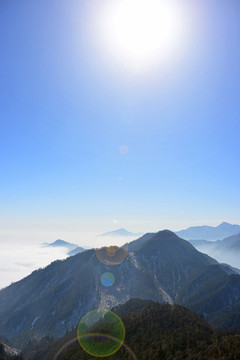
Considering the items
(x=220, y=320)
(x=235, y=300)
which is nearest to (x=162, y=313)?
(x=220, y=320)

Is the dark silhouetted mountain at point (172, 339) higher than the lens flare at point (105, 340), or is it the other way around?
the dark silhouetted mountain at point (172, 339)

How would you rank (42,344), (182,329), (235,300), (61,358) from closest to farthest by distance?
(182,329)
(61,358)
(42,344)
(235,300)

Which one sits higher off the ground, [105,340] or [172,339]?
[172,339]

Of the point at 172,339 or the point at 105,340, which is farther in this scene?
the point at 105,340

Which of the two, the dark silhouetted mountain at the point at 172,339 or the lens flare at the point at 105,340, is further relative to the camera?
the lens flare at the point at 105,340

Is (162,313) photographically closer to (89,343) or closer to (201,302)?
(89,343)

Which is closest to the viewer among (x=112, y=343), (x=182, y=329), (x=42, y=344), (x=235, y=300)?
(x=182, y=329)

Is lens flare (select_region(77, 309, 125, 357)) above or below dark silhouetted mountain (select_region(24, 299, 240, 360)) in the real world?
below

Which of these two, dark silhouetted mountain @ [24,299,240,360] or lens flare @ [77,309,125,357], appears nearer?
dark silhouetted mountain @ [24,299,240,360]
